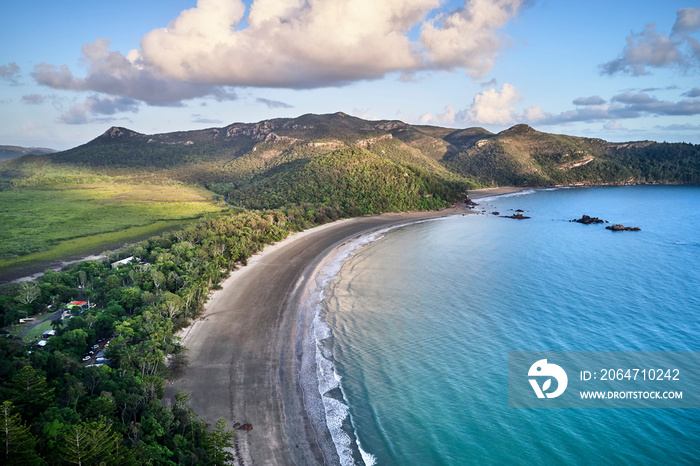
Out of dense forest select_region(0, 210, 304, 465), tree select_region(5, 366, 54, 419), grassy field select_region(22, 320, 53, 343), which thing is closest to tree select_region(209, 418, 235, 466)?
dense forest select_region(0, 210, 304, 465)

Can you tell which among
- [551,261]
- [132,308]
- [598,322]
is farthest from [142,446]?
[551,261]

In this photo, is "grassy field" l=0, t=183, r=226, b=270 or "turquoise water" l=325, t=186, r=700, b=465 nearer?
"turquoise water" l=325, t=186, r=700, b=465

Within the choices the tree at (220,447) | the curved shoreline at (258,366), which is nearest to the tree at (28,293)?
the curved shoreline at (258,366)

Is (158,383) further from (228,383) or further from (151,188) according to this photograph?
(151,188)

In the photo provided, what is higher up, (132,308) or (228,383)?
(132,308)

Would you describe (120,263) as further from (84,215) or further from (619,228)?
(619,228)

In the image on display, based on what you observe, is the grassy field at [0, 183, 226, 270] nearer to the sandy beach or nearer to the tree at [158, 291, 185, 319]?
the tree at [158, 291, 185, 319]

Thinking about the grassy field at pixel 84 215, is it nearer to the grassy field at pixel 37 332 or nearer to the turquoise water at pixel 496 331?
the grassy field at pixel 37 332
